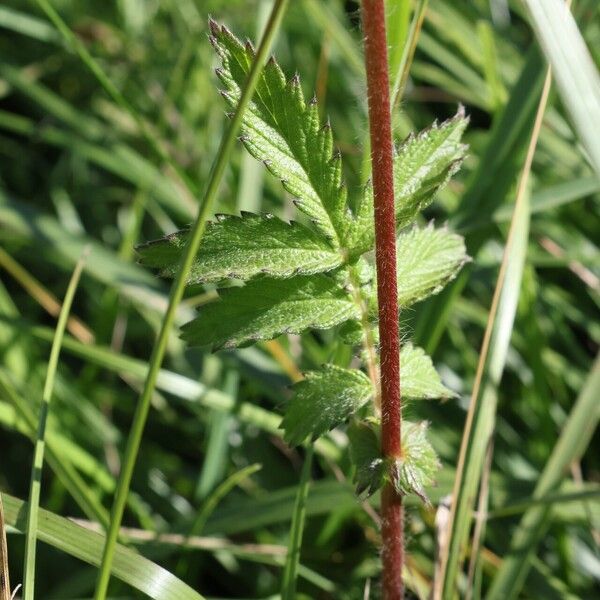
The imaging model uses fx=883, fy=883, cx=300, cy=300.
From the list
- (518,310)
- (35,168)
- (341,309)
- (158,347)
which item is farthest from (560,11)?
(35,168)

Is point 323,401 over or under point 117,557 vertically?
over

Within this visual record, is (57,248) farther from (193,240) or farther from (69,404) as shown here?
(193,240)

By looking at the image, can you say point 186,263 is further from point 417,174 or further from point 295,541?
point 295,541

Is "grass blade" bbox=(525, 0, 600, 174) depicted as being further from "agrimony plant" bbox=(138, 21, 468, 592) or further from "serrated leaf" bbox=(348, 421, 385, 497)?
"serrated leaf" bbox=(348, 421, 385, 497)

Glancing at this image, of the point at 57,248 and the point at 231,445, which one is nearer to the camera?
the point at 231,445

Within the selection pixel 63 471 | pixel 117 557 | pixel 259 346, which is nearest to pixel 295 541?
pixel 117 557

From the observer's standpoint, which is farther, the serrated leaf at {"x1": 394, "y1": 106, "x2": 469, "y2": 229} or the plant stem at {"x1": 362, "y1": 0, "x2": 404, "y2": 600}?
the serrated leaf at {"x1": 394, "y1": 106, "x2": 469, "y2": 229}

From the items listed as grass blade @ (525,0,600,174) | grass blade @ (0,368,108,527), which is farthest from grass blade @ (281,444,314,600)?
grass blade @ (525,0,600,174)

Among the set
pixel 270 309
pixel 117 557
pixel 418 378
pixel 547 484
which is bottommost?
pixel 547 484
